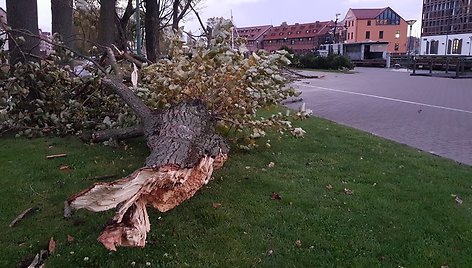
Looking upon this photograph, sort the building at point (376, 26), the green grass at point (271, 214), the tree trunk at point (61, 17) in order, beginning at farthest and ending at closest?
the building at point (376, 26)
the tree trunk at point (61, 17)
the green grass at point (271, 214)

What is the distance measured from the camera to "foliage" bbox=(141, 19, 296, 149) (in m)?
5.02

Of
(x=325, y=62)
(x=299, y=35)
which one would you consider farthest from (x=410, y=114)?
(x=299, y=35)

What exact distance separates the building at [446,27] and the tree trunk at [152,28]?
163ft

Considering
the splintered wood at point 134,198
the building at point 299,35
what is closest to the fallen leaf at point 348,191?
the splintered wood at point 134,198

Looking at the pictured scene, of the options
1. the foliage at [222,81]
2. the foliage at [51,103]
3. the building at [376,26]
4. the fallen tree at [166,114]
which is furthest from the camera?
the building at [376,26]

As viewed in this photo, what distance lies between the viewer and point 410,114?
33.9ft

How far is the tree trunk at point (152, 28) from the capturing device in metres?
11.5

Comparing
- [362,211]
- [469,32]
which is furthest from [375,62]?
[362,211]

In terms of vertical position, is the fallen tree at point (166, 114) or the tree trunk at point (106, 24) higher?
the tree trunk at point (106, 24)

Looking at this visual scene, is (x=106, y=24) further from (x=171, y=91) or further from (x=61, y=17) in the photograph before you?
(x=171, y=91)

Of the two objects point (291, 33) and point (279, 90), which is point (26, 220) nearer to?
point (279, 90)

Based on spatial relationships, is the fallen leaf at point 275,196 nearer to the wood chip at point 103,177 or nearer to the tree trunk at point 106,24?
the wood chip at point 103,177

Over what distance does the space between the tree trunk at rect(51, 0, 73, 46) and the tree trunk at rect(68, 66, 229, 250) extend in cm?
386

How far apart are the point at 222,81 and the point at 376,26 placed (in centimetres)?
6664
